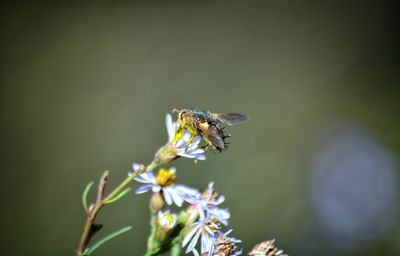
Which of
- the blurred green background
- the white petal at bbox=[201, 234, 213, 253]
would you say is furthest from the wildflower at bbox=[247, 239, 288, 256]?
the blurred green background

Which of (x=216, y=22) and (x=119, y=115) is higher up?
(x=216, y=22)

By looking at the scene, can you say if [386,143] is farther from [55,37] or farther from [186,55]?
[55,37]

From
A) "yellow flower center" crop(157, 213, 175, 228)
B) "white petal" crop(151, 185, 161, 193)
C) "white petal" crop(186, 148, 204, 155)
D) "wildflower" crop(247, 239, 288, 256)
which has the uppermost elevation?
"white petal" crop(186, 148, 204, 155)

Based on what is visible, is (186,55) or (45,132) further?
(186,55)

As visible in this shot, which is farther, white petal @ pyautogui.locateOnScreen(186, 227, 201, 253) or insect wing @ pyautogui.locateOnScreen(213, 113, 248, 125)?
insect wing @ pyautogui.locateOnScreen(213, 113, 248, 125)

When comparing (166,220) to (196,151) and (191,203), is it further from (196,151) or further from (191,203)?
(196,151)

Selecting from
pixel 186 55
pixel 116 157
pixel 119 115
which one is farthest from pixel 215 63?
pixel 116 157

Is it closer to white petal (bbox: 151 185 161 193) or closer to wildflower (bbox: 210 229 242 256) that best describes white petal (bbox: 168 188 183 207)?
white petal (bbox: 151 185 161 193)

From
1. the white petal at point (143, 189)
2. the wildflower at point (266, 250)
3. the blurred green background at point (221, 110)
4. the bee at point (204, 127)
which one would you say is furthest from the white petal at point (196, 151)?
the blurred green background at point (221, 110)
